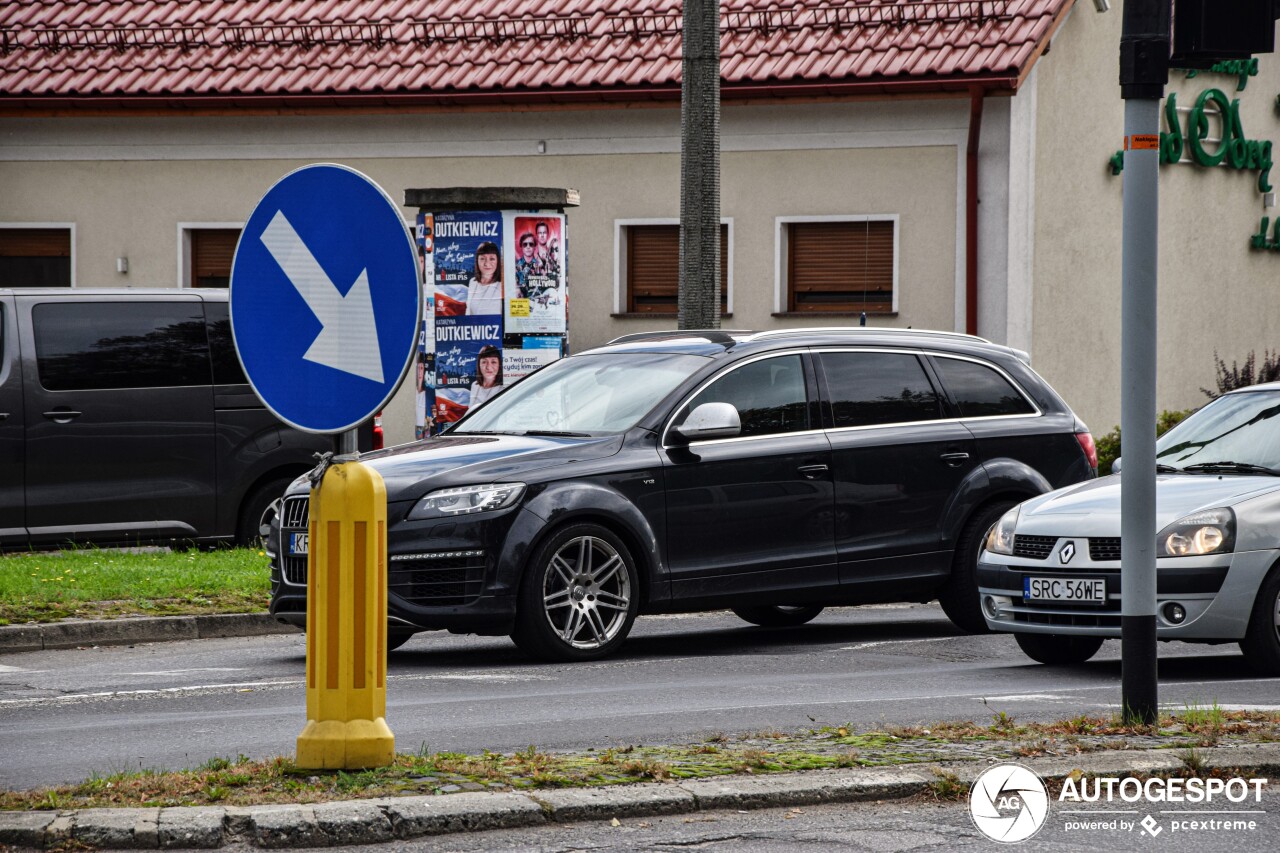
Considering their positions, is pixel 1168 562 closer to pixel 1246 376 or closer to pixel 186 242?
pixel 1246 376

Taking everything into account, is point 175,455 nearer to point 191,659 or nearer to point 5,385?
point 5,385

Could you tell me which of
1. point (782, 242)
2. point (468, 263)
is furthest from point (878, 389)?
point (782, 242)

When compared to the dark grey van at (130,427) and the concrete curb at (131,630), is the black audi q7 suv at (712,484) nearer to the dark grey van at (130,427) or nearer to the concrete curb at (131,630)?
the concrete curb at (131,630)

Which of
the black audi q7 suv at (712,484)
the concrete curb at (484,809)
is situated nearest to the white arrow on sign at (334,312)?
the concrete curb at (484,809)

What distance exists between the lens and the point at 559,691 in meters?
9.42

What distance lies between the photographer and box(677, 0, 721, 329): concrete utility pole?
14859 millimetres

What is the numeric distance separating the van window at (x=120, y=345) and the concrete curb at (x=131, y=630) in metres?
3.29

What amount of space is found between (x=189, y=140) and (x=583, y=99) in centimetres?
510

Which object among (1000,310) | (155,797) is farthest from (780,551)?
(1000,310)

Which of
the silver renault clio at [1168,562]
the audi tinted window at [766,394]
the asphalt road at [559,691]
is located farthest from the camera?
the audi tinted window at [766,394]

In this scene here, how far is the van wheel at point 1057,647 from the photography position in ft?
34.8

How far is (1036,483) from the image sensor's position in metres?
12.4

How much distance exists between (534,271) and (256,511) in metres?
4.34

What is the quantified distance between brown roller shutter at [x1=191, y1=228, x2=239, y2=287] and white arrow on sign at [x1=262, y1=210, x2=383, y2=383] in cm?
1823
